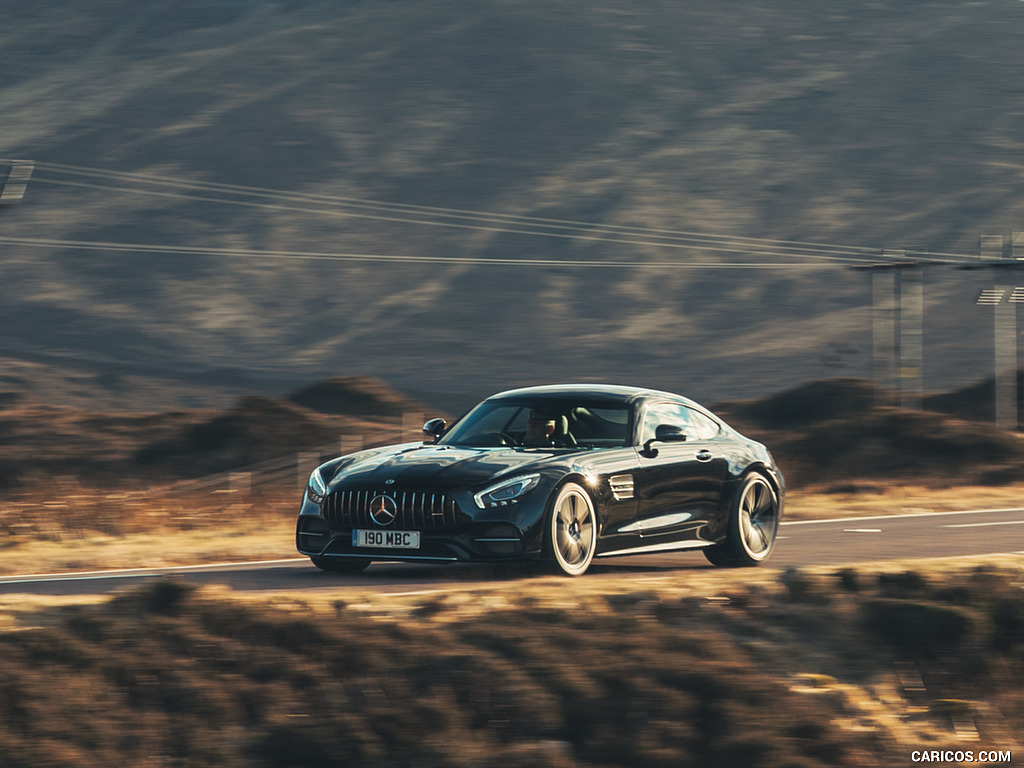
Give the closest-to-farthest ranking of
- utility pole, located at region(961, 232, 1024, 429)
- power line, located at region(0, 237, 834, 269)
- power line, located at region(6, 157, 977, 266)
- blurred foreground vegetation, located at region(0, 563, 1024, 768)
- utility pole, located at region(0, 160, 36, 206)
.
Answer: blurred foreground vegetation, located at region(0, 563, 1024, 768)
utility pole, located at region(0, 160, 36, 206)
utility pole, located at region(961, 232, 1024, 429)
power line, located at region(0, 237, 834, 269)
power line, located at region(6, 157, 977, 266)

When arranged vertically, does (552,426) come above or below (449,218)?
below

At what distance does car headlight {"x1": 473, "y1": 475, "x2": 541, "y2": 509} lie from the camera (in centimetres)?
1162

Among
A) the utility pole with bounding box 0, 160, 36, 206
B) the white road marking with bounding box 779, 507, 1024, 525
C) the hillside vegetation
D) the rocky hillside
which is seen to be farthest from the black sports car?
the hillside vegetation

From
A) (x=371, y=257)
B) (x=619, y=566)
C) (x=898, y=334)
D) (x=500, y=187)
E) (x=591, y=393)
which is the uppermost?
(x=500, y=187)

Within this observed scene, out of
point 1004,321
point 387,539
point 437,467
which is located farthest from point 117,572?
point 1004,321

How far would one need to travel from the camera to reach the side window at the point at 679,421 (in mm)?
13125

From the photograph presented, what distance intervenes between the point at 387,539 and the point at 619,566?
2554 millimetres

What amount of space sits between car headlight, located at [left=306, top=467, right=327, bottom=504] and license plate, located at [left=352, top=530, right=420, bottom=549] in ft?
1.41

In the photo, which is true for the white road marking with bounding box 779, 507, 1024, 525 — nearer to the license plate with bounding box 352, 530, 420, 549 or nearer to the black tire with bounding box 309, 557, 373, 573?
the black tire with bounding box 309, 557, 373, 573

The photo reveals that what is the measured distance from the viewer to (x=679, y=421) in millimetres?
13539

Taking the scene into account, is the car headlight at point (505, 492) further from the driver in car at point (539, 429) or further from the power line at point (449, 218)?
the power line at point (449, 218)

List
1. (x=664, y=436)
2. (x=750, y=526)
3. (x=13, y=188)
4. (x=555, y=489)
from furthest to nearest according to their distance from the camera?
(x=13, y=188) < (x=750, y=526) < (x=664, y=436) < (x=555, y=489)

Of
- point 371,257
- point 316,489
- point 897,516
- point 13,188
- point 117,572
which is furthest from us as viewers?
point 371,257

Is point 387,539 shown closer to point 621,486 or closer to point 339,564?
point 339,564
